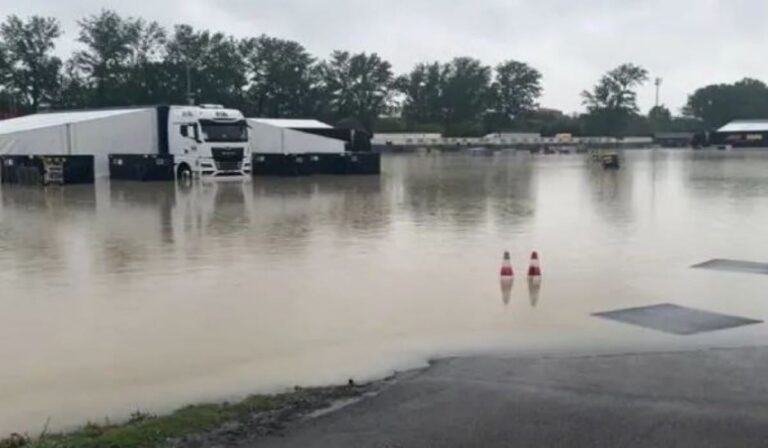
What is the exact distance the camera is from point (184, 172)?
38875mm

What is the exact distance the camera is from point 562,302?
407 inches

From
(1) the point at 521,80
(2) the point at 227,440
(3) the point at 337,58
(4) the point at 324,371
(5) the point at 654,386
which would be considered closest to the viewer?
(2) the point at 227,440

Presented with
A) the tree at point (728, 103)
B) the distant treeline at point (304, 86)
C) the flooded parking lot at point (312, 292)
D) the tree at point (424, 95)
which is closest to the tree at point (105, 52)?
the distant treeline at point (304, 86)

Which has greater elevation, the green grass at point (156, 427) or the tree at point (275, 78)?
the tree at point (275, 78)

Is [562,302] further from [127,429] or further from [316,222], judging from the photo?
[316,222]

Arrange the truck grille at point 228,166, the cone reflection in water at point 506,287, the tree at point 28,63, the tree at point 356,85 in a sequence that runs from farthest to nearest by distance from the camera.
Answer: the tree at point 356,85
the tree at point 28,63
the truck grille at point 228,166
the cone reflection in water at point 506,287

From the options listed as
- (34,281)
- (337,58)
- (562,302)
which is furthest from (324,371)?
(337,58)

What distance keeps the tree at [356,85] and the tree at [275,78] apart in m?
8.74

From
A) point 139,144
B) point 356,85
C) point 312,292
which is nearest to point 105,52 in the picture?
point 356,85

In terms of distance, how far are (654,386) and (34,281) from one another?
885 centimetres

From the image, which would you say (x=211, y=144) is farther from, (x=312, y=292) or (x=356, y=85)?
(x=356, y=85)

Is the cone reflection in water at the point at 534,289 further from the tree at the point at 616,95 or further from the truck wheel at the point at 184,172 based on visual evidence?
the tree at the point at 616,95

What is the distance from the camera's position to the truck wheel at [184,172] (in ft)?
126

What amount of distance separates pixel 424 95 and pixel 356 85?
773 inches
